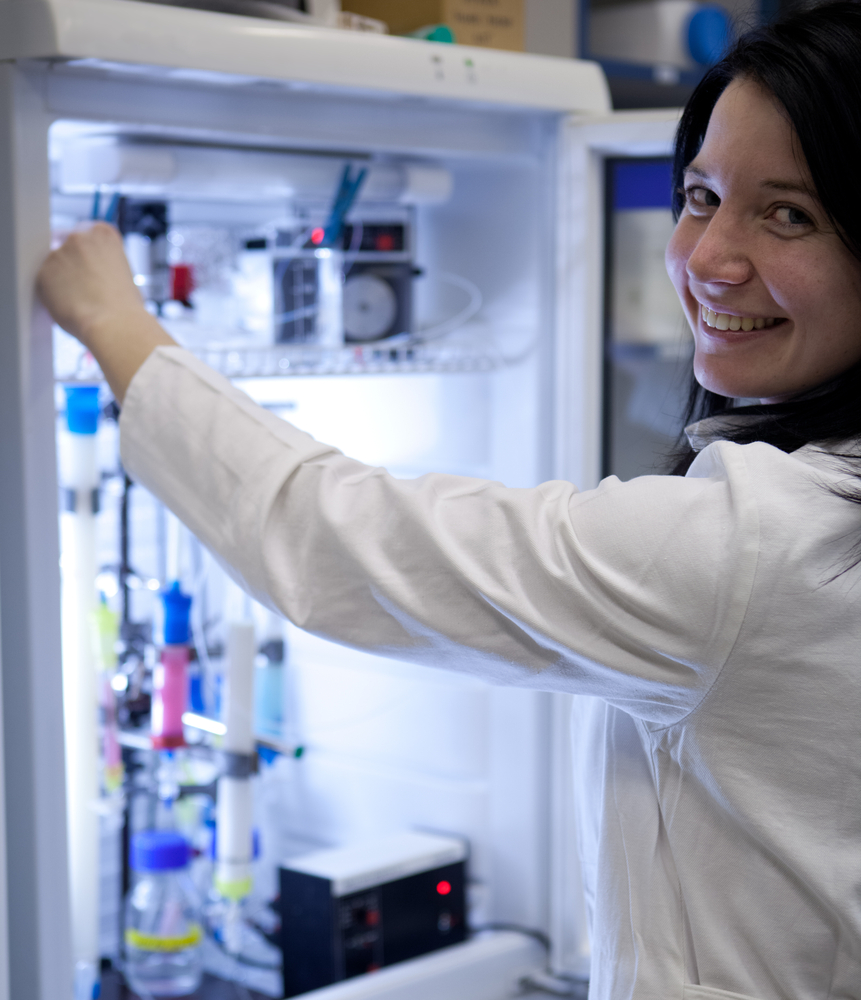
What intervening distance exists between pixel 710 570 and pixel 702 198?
14.2 inches

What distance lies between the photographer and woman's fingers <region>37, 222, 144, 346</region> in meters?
1.06

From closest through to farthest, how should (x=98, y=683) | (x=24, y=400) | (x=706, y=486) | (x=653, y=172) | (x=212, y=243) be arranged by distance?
(x=706, y=486) < (x=24, y=400) < (x=98, y=683) < (x=653, y=172) < (x=212, y=243)

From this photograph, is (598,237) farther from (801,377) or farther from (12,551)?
(12,551)

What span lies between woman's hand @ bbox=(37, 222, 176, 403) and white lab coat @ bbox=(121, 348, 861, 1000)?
108mm

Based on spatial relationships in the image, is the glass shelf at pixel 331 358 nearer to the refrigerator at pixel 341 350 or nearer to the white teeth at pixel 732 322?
the refrigerator at pixel 341 350

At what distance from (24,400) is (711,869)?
76 centimetres

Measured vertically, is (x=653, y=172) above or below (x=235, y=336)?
above

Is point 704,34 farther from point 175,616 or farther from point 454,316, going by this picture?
point 175,616

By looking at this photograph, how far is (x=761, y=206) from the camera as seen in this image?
0.84m

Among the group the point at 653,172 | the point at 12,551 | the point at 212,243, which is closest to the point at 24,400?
the point at 12,551

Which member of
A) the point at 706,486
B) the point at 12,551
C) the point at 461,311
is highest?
the point at 461,311

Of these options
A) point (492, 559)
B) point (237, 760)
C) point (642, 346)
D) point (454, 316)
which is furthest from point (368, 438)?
point (492, 559)

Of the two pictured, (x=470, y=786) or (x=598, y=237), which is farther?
(x=470, y=786)

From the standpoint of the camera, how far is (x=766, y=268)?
830 millimetres
